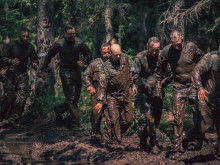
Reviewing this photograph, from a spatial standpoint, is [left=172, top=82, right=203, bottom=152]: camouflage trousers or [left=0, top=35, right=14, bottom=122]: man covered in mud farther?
[left=0, top=35, right=14, bottom=122]: man covered in mud

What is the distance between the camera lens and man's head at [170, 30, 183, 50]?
837 cm

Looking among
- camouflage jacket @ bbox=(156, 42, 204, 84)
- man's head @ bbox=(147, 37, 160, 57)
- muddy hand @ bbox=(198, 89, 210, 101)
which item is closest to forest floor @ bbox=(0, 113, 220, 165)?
muddy hand @ bbox=(198, 89, 210, 101)

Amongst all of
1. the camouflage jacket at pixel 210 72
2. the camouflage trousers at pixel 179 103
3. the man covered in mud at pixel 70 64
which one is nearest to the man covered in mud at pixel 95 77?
the man covered in mud at pixel 70 64

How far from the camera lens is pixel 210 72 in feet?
24.7

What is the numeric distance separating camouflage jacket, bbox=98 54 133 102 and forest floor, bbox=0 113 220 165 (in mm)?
1180

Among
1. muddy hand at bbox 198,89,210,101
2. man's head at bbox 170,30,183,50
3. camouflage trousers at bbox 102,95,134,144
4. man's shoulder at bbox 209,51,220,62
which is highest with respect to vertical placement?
man's head at bbox 170,30,183,50

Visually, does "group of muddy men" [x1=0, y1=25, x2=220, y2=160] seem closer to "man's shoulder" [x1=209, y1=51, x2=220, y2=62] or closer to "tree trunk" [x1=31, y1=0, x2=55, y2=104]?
"man's shoulder" [x1=209, y1=51, x2=220, y2=62]

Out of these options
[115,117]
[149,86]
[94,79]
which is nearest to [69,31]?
[94,79]

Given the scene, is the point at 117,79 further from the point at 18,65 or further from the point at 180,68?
the point at 18,65

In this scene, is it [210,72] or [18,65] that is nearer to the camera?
[210,72]

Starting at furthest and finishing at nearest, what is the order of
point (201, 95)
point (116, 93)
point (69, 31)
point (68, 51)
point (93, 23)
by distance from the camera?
point (93, 23)
point (68, 51)
point (69, 31)
point (116, 93)
point (201, 95)

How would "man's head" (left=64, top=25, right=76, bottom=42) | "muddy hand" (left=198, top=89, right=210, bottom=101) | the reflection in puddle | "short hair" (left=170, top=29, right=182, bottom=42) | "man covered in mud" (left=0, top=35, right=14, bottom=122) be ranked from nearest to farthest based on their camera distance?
"muddy hand" (left=198, top=89, right=210, bottom=101), the reflection in puddle, "short hair" (left=170, top=29, right=182, bottom=42), "man's head" (left=64, top=25, right=76, bottom=42), "man covered in mud" (left=0, top=35, right=14, bottom=122)

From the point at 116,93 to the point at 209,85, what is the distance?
2.34m

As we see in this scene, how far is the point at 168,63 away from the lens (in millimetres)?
9016
